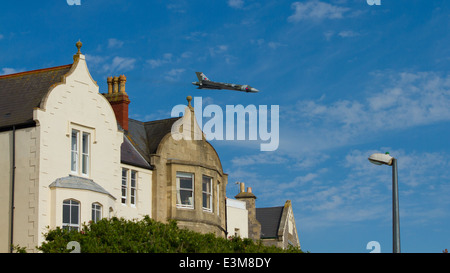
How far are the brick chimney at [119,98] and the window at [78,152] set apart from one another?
22.4 ft

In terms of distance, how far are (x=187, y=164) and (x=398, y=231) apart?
76.2 feet

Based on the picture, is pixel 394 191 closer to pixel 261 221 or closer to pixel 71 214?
pixel 71 214

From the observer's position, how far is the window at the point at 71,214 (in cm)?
3650

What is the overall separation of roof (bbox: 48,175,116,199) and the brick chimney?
7.88 m

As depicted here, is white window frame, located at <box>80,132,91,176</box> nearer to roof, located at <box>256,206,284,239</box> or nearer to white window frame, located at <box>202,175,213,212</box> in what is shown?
white window frame, located at <box>202,175,213,212</box>

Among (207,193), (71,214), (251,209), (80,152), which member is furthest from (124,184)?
(251,209)

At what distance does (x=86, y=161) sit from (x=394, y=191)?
19.1m

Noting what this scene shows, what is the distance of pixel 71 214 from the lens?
36.8 meters

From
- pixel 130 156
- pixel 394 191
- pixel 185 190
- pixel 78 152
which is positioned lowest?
pixel 394 191
